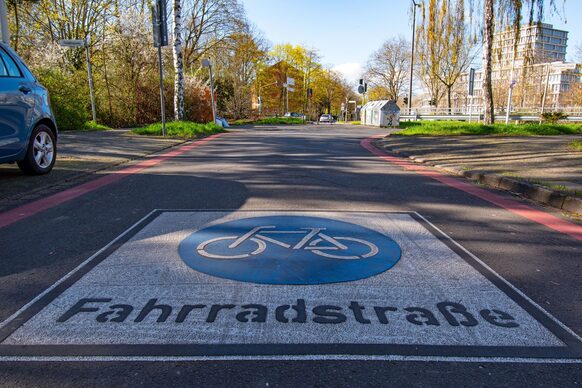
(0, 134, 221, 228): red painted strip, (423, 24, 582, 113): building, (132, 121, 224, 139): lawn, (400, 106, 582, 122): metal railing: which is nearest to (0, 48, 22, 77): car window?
(0, 134, 221, 228): red painted strip

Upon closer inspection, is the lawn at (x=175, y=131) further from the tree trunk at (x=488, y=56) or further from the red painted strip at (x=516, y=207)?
the tree trunk at (x=488, y=56)

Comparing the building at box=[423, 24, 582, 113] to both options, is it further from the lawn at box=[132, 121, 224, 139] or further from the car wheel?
the car wheel

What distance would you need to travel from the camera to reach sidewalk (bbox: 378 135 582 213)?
6496mm

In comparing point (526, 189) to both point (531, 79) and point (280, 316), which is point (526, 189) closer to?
point (280, 316)

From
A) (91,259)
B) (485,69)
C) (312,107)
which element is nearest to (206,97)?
(485,69)

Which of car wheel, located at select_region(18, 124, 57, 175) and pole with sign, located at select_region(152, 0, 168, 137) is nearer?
car wheel, located at select_region(18, 124, 57, 175)

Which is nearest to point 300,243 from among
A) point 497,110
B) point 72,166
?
point 72,166

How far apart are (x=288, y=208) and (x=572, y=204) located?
375cm

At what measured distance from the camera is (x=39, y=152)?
7273 mm

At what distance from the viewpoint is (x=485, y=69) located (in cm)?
1966

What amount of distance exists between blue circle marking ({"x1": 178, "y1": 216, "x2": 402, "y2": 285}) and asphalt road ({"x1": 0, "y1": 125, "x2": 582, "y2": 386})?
0.84 m

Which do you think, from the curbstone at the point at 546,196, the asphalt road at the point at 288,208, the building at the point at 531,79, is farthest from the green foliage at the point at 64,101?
the building at the point at 531,79

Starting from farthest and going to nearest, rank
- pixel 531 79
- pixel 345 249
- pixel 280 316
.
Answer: pixel 531 79, pixel 345 249, pixel 280 316

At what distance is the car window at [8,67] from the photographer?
6336mm
